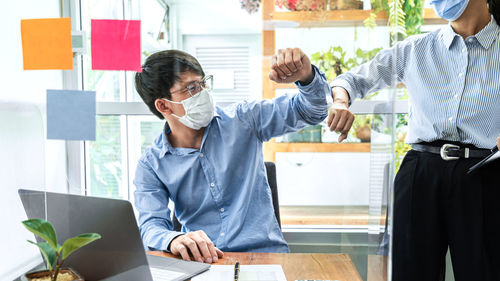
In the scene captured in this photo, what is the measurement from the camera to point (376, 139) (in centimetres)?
73

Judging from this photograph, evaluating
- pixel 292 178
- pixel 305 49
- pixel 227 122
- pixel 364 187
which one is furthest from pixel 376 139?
pixel 227 122

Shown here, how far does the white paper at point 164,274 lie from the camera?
29.7 inches

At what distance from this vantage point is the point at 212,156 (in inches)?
48.1

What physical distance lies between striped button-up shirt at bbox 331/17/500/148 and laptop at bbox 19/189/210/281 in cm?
76

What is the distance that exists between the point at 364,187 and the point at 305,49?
356 millimetres

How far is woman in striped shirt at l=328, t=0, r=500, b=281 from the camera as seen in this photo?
108cm

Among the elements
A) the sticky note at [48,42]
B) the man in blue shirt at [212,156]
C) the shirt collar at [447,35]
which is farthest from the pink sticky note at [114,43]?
the shirt collar at [447,35]

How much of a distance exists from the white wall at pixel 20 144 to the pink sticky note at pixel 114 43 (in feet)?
0.27

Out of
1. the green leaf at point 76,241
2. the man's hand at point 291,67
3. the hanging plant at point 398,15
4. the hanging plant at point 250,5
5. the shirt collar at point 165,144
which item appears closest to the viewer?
the green leaf at point 76,241

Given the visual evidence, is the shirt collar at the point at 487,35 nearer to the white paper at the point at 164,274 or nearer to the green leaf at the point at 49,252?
the white paper at the point at 164,274

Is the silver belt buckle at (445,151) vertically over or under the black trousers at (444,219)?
over

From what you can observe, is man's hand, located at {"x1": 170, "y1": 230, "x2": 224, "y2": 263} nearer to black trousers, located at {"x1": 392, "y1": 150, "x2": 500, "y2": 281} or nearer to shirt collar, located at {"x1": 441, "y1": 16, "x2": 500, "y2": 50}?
black trousers, located at {"x1": 392, "y1": 150, "x2": 500, "y2": 281}

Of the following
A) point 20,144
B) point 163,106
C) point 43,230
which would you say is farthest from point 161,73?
point 43,230

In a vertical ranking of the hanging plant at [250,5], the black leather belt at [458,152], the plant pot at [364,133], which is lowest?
the black leather belt at [458,152]
